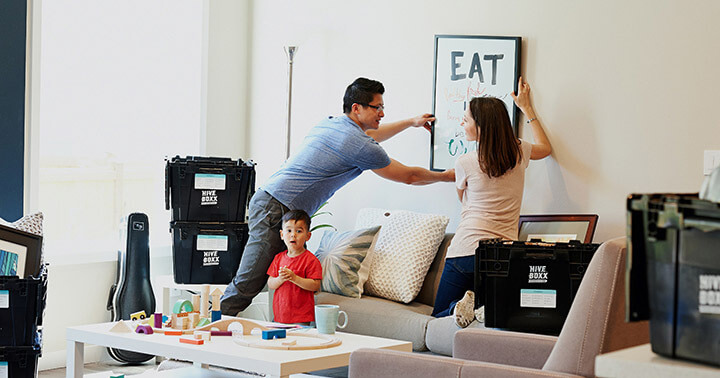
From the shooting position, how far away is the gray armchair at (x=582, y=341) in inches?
76.7

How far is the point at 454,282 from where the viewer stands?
398 centimetres

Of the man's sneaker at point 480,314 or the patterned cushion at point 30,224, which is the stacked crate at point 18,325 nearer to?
the patterned cushion at point 30,224

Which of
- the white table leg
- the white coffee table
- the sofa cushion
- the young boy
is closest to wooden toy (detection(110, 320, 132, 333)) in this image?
the white coffee table

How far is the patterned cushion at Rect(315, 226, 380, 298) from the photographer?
14.5 feet

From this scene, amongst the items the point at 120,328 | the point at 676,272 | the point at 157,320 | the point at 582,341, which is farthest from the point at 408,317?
the point at 676,272

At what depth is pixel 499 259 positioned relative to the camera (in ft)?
11.3

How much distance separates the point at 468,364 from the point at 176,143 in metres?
3.66

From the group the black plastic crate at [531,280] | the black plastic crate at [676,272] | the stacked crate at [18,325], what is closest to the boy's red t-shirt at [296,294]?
the black plastic crate at [531,280]

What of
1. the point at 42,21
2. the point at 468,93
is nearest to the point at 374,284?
the point at 468,93

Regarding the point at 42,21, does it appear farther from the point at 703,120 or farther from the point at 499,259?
the point at 703,120

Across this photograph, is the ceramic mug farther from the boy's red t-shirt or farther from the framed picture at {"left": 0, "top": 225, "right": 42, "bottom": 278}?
the framed picture at {"left": 0, "top": 225, "right": 42, "bottom": 278}

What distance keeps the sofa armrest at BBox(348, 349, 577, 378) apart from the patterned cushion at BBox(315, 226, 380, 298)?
2064 mm

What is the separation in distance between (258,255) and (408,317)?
85 centimetres

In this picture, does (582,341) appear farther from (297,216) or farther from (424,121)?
(424,121)
